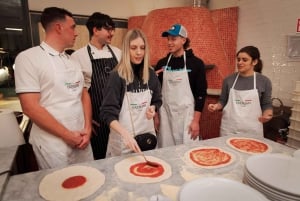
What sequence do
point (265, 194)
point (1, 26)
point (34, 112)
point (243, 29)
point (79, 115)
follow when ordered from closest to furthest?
point (265, 194)
point (34, 112)
point (79, 115)
point (1, 26)
point (243, 29)

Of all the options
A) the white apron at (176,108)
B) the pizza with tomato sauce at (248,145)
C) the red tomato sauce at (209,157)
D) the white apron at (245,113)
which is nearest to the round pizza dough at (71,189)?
the red tomato sauce at (209,157)

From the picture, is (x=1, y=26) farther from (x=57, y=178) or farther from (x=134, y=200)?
(x=134, y=200)

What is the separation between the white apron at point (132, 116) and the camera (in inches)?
61.3

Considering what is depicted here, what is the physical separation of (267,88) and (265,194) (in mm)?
1482

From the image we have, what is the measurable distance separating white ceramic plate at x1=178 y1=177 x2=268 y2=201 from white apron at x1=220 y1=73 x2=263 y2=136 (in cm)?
126

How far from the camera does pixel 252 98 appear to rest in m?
2.04

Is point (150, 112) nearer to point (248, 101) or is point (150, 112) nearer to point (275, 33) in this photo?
point (248, 101)

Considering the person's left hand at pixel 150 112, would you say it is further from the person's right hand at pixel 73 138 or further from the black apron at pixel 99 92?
the black apron at pixel 99 92

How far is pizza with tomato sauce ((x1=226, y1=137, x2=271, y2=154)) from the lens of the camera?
1333 millimetres

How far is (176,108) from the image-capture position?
2193mm

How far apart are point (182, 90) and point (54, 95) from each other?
1.19 meters

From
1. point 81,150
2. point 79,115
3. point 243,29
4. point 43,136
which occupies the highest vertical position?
point 243,29

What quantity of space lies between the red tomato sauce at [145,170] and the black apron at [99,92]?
1047mm

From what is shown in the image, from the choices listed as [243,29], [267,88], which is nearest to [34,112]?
[267,88]
